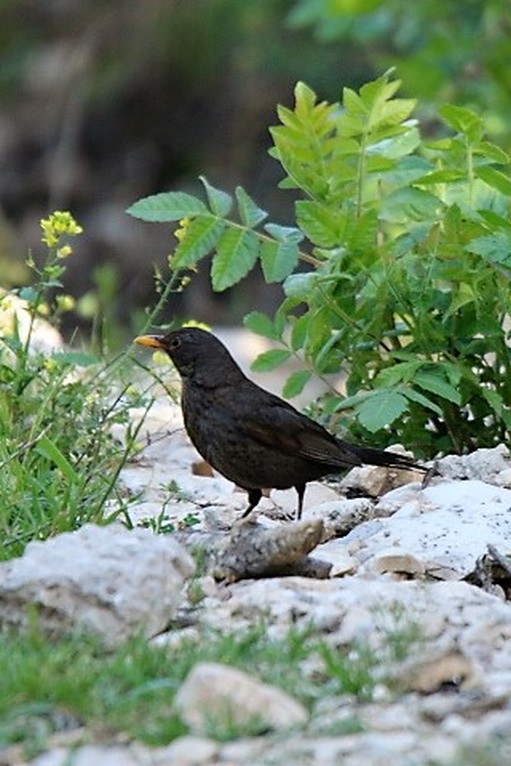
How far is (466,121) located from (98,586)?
102 inches

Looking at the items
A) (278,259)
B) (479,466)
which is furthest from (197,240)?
(479,466)

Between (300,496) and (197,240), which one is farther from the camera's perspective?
(300,496)

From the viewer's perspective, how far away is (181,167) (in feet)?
50.6

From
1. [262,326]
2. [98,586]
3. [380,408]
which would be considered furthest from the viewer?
[262,326]

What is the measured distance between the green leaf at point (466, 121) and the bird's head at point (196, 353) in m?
1.09

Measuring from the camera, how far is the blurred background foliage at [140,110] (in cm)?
1455

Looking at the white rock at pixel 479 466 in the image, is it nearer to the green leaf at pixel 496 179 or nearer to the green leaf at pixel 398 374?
the green leaf at pixel 398 374

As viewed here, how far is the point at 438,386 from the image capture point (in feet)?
20.5

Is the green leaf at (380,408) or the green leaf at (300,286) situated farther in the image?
the green leaf at (300,286)

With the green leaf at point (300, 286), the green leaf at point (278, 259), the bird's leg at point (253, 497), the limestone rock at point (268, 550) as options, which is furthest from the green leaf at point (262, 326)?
the limestone rock at point (268, 550)

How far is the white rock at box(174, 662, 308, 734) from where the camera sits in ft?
12.7

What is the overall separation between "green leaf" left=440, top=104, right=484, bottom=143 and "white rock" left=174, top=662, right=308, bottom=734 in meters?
2.97

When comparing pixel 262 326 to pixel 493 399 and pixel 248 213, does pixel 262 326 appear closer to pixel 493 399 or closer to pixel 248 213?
pixel 248 213

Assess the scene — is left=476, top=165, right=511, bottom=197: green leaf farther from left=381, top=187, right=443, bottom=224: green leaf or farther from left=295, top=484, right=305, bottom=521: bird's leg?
left=295, top=484, right=305, bottom=521: bird's leg
